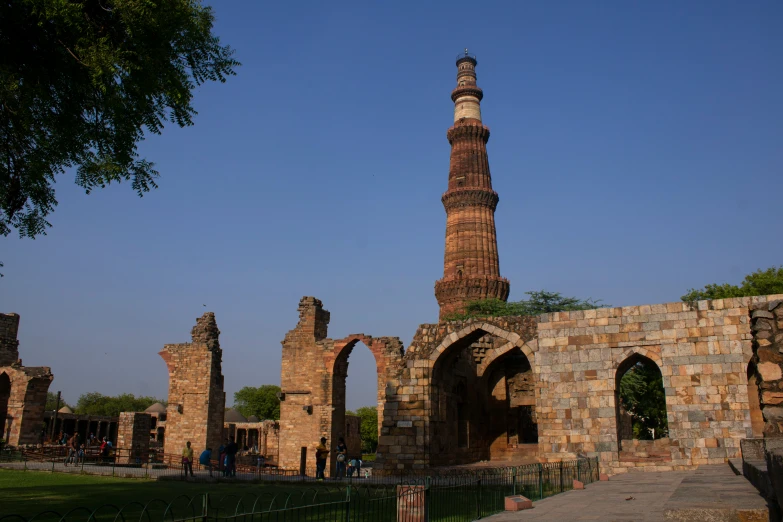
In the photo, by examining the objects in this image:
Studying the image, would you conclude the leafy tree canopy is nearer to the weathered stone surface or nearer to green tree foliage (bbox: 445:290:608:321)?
green tree foliage (bbox: 445:290:608:321)

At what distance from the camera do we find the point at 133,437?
20.0 m

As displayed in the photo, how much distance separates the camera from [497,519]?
7.09 meters

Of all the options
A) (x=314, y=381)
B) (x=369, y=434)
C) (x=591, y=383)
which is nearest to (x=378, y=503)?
(x=591, y=383)

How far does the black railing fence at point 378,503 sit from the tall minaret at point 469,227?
68.0 feet

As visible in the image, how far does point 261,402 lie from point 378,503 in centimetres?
5531

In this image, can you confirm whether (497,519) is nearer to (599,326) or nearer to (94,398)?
(599,326)

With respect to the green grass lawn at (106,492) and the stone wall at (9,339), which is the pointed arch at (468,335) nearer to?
the green grass lawn at (106,492)

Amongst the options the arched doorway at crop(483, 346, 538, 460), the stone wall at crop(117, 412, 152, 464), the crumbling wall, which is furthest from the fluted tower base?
the stone wall at crop(117, 412, 152, 464)

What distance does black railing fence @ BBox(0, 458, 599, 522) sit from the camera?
695cm

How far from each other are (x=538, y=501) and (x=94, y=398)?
6491 centimetres

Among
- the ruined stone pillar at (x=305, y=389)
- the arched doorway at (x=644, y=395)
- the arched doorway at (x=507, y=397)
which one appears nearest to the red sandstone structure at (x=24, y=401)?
the ruined stone pillar at (x=305, y=389)

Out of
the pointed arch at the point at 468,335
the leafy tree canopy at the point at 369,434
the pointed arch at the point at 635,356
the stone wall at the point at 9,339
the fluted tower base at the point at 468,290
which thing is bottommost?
the leafy tree canopy at the point at 369,434

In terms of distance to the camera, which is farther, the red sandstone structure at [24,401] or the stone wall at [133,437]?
the red sandstone structure at [24,401]

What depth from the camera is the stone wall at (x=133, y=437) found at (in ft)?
65.2
